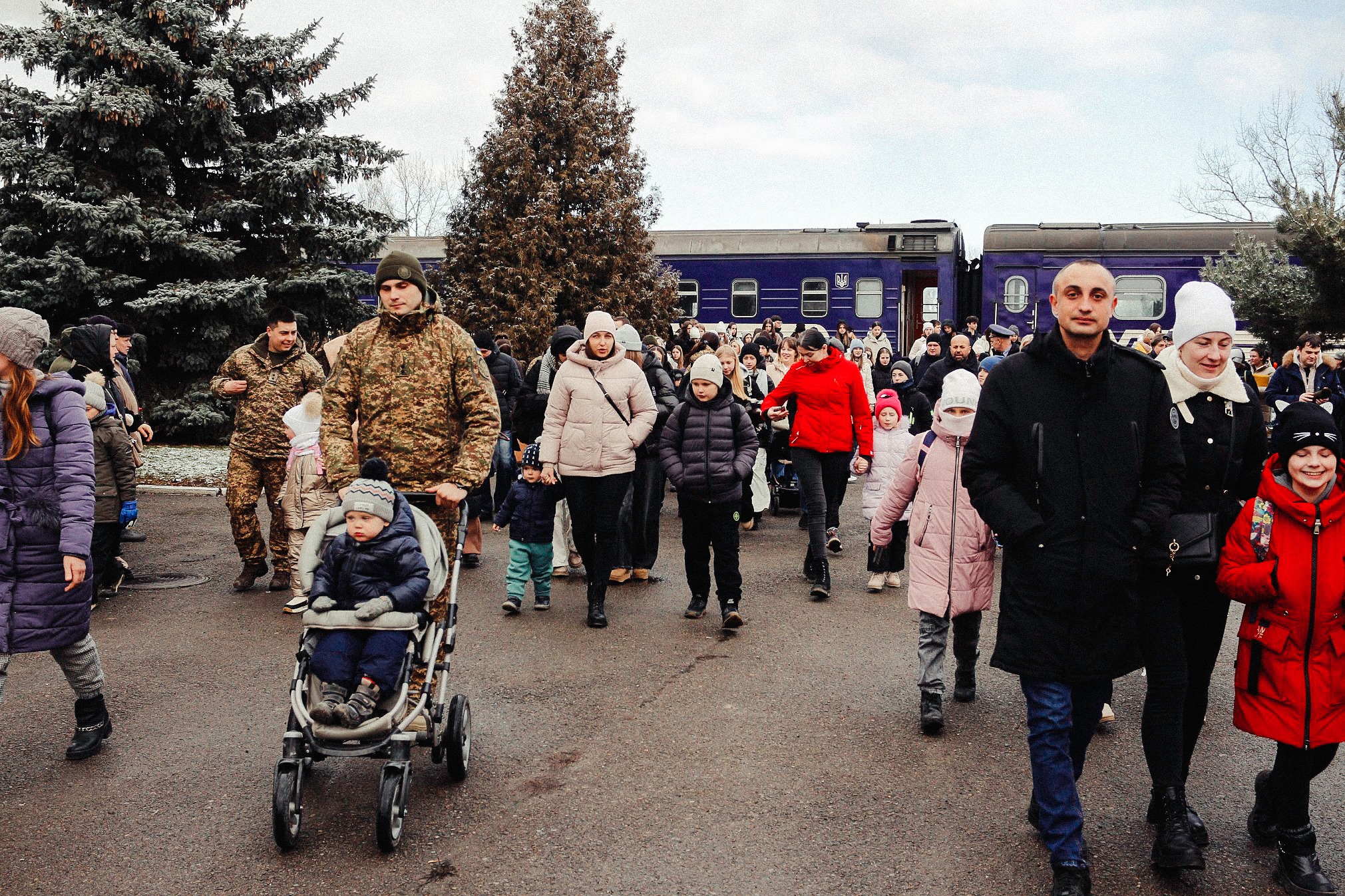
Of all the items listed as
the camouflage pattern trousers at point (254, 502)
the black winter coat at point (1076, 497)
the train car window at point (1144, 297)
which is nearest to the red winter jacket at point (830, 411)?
the camouflage pattern trousers at point (254, 502)

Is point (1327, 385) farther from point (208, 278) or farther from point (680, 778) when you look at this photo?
point (208, 278)

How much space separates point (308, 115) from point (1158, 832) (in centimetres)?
1703

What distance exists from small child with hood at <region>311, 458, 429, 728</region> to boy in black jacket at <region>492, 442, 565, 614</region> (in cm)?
347

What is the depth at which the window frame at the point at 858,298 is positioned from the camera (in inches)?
917

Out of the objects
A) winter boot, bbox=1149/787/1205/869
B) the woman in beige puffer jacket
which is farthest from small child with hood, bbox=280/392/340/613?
winter boot, bbox=1149/787/1205/869

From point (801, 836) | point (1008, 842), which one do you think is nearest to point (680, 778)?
point (801, 836)

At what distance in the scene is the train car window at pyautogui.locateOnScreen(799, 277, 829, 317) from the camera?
23516mm

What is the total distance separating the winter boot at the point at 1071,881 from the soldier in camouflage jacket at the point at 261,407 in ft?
21.7

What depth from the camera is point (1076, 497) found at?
3906mm

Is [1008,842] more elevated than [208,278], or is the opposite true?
[208,278]

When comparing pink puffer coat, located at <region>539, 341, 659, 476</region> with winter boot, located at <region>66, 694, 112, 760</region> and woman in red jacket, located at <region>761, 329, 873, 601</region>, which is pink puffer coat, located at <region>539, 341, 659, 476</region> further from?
winter boot, located at <region>66, 694, 112, 760</region>

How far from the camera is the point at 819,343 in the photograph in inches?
373

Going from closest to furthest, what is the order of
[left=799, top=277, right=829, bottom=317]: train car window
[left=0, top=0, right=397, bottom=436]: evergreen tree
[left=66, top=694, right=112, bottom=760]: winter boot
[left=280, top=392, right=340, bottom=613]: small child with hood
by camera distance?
1. [left=66, top=694, right=112, bottom=760]: winter boot
2. [left=280, top=392, right=340, bottom=613]: small child with hood
3. [left=0, top=0, right=397, bottom=436]: evergreen tree
4. [left=799, top=277, right=829, bottom=317]: train car window

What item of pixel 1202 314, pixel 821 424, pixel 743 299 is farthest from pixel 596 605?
pixel 743 299
